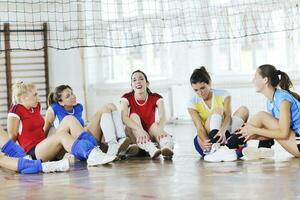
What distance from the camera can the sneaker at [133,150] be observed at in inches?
192

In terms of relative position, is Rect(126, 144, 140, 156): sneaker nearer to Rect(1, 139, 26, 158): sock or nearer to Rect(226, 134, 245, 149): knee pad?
Rect(226, 134, 245, 149): knee pad

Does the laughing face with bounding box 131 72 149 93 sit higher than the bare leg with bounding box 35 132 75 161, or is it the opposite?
the laughing face with bounding box 131 72 149 93

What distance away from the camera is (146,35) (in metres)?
9.32

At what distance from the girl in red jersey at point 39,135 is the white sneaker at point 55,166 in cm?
15

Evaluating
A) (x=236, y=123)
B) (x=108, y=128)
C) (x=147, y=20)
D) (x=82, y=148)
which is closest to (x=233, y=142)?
(x=236, y=123)

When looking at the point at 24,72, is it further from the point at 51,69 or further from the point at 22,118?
the point at 22,118

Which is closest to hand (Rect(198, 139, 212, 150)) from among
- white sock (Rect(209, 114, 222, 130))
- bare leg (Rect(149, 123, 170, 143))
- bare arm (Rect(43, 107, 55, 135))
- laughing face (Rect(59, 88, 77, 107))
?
white sock (Rect(209, 114, 222, 130))

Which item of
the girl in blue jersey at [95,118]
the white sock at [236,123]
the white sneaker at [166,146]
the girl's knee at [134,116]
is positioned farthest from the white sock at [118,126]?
the white sock at [236,123]

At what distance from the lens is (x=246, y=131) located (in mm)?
4273

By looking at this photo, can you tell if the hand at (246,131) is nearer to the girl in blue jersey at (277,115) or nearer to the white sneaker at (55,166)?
the girl in blue jersey at (277,115)

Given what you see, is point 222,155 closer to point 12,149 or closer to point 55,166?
point 55,166

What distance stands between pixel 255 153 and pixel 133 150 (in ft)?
3.57

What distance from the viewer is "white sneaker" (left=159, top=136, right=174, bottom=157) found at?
15.1 ft

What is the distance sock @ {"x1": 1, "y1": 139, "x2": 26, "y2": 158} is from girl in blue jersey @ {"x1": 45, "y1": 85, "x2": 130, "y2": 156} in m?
0.45
